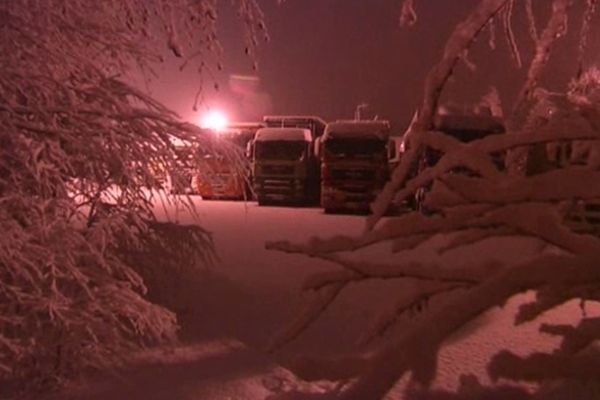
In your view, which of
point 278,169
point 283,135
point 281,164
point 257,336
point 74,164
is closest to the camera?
point 74,164

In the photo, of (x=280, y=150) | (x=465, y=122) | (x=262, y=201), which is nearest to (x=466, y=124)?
(x=465, y=122)

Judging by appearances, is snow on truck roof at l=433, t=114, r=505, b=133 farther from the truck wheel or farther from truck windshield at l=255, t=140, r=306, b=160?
the truck wheel

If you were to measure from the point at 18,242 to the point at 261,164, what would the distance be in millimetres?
17784

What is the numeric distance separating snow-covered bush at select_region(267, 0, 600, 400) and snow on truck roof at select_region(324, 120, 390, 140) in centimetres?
1782

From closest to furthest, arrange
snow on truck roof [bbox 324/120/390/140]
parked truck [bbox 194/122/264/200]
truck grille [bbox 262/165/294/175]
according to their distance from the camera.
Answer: parked truck [bbox 194/122/264/200]
snow on truck roof [bbox 324/120/390/140]
truck grille [bbox 262/165/294/175]

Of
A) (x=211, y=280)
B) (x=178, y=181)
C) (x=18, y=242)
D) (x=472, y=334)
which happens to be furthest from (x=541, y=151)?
(x=211, y=280)

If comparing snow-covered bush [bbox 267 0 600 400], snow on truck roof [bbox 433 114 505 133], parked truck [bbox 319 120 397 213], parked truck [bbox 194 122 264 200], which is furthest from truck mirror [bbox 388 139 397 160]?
snow-covered bush [bbox 267 0 600 400]

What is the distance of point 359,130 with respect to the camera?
19766mm

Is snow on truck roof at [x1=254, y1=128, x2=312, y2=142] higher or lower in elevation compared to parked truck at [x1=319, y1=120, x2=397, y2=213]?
higher

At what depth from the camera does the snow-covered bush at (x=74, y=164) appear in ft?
13.7

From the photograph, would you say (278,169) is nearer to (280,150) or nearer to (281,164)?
(281,164)

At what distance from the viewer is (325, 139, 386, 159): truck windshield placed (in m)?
19.6

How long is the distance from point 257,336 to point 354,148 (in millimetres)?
13887

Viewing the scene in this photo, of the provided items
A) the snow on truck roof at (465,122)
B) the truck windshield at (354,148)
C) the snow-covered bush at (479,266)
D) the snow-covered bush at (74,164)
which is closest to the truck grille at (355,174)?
the truck windshield at (354,148)
